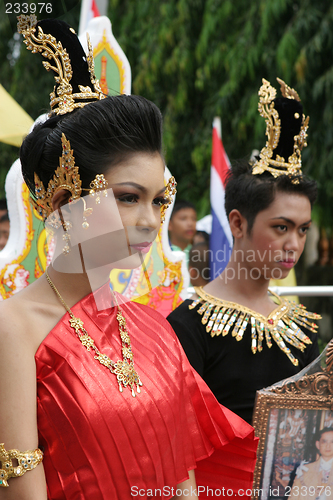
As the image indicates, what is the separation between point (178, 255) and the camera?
8.06ft

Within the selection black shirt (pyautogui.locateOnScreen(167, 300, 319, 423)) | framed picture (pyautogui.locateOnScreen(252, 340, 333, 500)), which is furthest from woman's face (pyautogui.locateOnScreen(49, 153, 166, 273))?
black shirt (pyautogui.locateOnScreen(167, 300, 319, 423))

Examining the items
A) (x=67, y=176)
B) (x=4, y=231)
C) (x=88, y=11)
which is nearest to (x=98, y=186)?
(x=67, y=176)

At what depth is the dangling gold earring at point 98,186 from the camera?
1169 mm

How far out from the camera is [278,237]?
1.94 m

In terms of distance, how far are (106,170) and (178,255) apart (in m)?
1.29

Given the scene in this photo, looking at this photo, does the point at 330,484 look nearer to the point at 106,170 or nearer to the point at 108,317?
the point at 108,317

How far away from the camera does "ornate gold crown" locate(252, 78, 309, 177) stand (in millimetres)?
2094

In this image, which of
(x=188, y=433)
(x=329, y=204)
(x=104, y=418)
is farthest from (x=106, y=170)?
(x=329, y=204)

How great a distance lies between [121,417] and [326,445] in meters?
0.61

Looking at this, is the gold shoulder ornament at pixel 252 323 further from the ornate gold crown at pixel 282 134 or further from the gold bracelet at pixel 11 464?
the gold bracelet at pixel 11 464

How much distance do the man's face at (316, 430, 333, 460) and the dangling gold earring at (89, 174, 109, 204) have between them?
2.85ft

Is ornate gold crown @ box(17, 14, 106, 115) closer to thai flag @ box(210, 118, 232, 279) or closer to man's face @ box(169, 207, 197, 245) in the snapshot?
thai flag @ box(210, 118, 232, 279)

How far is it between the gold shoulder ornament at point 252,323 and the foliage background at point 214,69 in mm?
3772

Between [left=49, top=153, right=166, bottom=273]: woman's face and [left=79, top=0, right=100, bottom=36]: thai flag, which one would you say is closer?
[left=49, top=153, right=166, bottom=273]: woman's face
